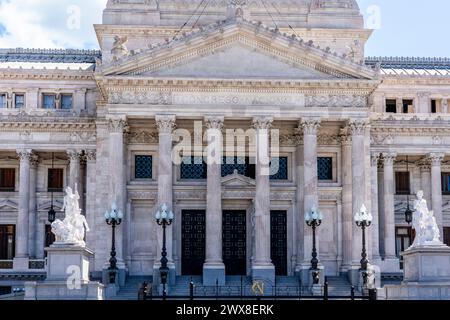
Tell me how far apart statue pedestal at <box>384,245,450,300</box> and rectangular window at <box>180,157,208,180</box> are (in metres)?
21.2

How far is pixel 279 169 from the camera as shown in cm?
6188

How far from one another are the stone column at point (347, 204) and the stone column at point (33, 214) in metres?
22.0

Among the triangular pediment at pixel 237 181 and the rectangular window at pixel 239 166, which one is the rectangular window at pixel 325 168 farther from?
the triangular pediment at pixel 237 181

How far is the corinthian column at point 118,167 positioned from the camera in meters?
56.6

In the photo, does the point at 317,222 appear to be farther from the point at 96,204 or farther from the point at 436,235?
the point at 96,204

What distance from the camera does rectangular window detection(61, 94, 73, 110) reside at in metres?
67.2

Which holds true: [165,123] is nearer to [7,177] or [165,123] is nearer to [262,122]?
[262,122]

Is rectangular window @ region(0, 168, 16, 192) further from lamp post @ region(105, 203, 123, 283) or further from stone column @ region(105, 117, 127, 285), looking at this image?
lamp post @ region(105, 203, 123, 283)

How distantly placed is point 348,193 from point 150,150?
13.7 metres

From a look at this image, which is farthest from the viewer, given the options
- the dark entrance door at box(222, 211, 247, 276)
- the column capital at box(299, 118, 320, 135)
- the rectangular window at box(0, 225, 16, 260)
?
the rectangular window at box(0, 225, 16, 260)

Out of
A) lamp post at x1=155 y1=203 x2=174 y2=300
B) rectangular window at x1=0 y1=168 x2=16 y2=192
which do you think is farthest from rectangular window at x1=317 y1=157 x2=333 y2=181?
rectangular window at x1=0 y1=168 x2=16 y2=192

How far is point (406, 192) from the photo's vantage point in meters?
67.0

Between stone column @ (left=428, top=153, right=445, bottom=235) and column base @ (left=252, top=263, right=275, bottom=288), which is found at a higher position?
stone column @ (left=428, top=153, right=445, bottom=235)

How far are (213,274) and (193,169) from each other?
27.5 feet
